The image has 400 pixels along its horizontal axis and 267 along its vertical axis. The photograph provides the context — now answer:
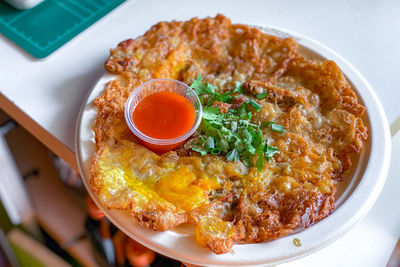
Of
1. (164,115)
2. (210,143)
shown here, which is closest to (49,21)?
(164,115)

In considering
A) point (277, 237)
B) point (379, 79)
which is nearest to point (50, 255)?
point (277, 237)

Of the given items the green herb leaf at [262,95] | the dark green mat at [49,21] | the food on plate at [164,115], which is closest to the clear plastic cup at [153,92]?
the food on plate at [164,115]

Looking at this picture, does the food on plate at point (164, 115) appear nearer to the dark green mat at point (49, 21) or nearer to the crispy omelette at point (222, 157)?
the crispy omelette at point (222, 157)

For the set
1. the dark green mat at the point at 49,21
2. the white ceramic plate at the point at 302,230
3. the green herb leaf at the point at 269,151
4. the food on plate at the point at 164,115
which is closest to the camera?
the white ceramic plate at the point at 302,230

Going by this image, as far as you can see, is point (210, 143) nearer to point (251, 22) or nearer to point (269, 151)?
point (269, 151)

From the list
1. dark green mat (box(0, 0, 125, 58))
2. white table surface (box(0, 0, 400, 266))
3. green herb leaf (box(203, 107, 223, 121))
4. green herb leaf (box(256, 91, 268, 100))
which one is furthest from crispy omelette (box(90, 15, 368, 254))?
dark green mat (box(0, 0, 125, 58))

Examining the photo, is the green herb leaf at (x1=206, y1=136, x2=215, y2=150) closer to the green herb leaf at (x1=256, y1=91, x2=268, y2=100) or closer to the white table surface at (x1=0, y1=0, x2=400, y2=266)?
the green herb leaf at (x1=256, y1=91, x2=268, y2=100)
